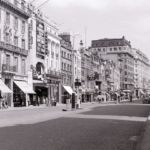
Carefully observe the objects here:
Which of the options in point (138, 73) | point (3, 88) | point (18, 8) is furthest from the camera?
point (138, 73)

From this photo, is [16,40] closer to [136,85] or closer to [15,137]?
[15,137]

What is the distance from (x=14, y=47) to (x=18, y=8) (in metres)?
6.02

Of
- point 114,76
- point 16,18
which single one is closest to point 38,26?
point 16,18

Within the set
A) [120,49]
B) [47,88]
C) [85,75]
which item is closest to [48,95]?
[47,88]

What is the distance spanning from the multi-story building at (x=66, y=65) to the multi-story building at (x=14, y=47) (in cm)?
1886

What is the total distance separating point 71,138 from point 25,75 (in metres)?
39.3

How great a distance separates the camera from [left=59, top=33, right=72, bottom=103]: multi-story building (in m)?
68.4

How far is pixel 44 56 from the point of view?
58344mm

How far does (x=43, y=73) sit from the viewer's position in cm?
5738

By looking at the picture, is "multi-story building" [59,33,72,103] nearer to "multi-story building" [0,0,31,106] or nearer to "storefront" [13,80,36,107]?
"multi-story building" [0,0,31,106]

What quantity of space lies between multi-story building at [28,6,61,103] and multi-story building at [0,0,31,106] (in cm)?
227

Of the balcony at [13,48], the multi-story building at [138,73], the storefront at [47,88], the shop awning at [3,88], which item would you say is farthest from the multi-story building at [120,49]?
the shop awning at [3,88]

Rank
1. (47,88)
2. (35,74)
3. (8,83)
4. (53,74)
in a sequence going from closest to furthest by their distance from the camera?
1. (8,83)
2. (35,74)
3. (47,88)
4. (53,74)

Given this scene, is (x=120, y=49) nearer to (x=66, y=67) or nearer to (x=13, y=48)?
(x=66, y=67)
